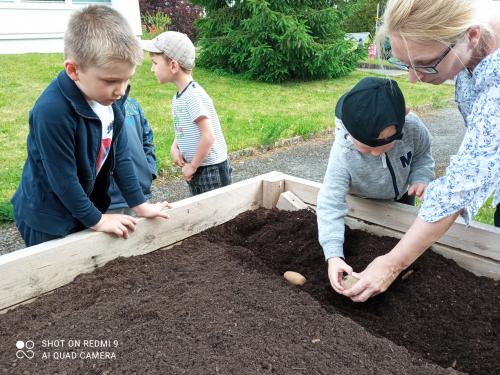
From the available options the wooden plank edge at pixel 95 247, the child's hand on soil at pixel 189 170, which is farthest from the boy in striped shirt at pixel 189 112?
the wooden plank edge at pixel 95 247

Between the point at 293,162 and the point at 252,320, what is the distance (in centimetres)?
426

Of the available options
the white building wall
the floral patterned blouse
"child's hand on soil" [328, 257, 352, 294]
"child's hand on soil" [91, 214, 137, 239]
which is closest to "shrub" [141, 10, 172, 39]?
the white building wall

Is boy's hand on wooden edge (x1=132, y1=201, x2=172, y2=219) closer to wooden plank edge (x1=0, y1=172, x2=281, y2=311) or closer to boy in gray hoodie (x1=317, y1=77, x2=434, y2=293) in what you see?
wooden plank edge (x1=0, y1=172, x2=281, y2=311)

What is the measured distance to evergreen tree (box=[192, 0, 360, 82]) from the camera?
→ 34.6ft

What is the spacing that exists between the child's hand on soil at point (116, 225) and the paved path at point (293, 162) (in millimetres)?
1807

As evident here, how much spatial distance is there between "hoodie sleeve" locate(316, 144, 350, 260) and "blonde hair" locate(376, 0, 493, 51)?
819 mm

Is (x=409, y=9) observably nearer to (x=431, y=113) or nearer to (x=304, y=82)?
(x=431, y=113)

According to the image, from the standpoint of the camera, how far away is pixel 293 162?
607 centimetres

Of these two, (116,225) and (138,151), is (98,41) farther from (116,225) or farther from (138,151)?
(138,151)

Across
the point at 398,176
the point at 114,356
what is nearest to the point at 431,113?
the point at 398,176

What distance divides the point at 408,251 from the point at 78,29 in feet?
5.33

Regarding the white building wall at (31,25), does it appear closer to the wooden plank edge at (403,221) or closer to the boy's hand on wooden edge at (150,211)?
the wooden plank edge at (403,221)

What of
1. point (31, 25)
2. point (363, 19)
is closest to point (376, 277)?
point (31, 25)

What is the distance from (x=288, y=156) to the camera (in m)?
6.30
